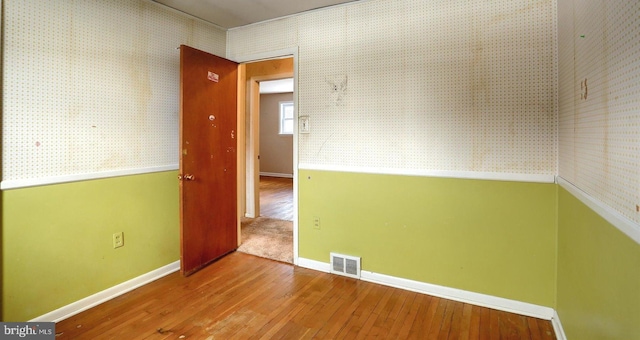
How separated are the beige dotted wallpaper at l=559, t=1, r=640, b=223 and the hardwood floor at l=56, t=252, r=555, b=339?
1087 mm

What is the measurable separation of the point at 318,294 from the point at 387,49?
2.00 meters

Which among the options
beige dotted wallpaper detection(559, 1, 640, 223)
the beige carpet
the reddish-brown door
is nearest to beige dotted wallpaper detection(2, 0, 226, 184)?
the reddish-brown door

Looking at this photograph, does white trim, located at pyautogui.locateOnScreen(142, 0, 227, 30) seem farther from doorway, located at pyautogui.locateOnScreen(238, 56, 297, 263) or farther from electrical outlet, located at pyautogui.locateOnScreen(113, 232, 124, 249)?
electrical outlet, located at pyautogui.locateOnScreen(113, 232, 124, 249)

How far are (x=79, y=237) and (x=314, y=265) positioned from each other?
5.97ft

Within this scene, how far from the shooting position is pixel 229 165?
10.3 feet

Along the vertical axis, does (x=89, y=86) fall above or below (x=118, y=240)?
above

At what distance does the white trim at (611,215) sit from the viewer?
3.04 feet

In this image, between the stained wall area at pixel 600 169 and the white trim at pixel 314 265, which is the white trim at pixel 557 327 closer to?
the stained wall area at pixel 600 169

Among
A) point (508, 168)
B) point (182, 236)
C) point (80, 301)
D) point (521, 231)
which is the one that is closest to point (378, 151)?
point (508, 168)

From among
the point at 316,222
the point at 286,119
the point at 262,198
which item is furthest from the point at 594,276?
the point at 286,119

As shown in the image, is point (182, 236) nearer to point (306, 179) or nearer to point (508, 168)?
point (306, 179)

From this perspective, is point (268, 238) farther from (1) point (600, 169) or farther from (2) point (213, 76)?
(1) point (600, 169)

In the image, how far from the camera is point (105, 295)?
7.60 feet

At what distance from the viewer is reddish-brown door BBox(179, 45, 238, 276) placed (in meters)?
2.61
